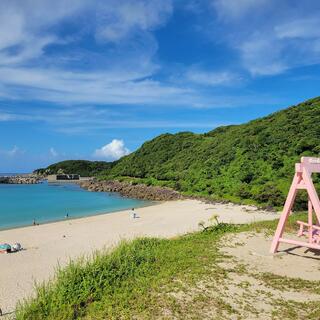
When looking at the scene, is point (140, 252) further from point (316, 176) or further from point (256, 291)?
point (316, 176)

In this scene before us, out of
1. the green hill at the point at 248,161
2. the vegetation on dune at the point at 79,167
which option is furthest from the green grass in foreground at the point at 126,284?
the vegetation on dune at the point at 79,167

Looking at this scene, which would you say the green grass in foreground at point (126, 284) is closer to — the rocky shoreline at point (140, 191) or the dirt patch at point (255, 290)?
the dirt patch at point (255, 290)

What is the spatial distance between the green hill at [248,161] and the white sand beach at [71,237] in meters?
5.63

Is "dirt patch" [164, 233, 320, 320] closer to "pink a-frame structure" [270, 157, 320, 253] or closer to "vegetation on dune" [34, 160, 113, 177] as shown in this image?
"pink a-frame structure" [270, 157, 320, 253]

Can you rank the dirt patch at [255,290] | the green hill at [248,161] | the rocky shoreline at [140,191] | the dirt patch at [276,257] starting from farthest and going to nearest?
the rocky shoreline at [140,191] → the green hill at [248,161] → the dirt patch at [276,257] → the dirt patch at [255,290]

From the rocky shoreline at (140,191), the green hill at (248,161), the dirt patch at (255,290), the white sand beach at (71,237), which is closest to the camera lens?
the dirt patch at (255,290)

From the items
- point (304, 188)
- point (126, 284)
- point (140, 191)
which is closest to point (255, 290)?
point (126, 284)

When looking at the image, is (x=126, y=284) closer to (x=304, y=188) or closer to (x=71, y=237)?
(x=304, y=188)

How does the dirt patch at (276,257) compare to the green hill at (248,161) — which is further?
the green hill at (248,161)

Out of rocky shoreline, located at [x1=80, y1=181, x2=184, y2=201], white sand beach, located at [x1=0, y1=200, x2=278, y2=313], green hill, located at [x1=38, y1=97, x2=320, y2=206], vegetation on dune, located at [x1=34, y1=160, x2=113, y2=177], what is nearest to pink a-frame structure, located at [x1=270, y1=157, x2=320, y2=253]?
white sand beach, located at [x1=0, y1=200, x2=278, y2=313]

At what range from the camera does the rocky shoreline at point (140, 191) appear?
48866mm

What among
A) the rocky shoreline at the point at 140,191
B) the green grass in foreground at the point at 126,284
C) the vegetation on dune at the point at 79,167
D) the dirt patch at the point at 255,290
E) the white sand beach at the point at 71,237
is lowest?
the white sand beach at the point at 71,237

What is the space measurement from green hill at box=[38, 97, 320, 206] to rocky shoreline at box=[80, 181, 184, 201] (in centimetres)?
183

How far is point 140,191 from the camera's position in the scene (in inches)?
2261
